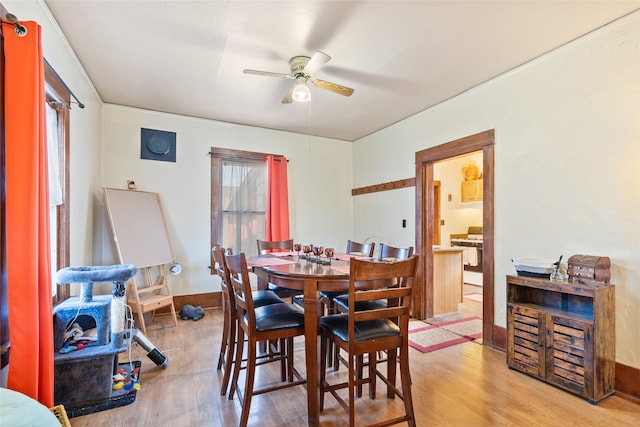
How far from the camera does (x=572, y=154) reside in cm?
247

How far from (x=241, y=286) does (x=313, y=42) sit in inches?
77.0

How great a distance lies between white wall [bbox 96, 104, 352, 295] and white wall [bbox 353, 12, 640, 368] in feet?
7.61

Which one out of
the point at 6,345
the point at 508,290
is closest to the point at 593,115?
the point at 508,290

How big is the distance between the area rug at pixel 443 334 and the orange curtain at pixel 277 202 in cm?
223

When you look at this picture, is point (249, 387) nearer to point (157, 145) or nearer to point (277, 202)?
point (277, 202)

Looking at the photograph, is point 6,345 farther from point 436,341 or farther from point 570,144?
point 570,144

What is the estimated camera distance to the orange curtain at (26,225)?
59.3 inches

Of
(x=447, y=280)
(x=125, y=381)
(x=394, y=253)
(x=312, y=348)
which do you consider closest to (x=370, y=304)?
(x=312, y=348)

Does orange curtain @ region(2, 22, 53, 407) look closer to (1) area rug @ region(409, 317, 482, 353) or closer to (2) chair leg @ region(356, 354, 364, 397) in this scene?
(2) chair leg @ region(356, 354, 364, 397)

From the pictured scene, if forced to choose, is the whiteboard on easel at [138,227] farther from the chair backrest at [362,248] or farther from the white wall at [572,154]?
the white wall at [572,154]

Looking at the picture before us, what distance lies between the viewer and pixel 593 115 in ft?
7.72

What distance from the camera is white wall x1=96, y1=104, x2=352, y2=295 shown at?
3828 mm

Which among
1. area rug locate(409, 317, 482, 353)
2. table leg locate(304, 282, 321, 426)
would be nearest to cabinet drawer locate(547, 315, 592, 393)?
area rug locate(409, 317, 482, 353)

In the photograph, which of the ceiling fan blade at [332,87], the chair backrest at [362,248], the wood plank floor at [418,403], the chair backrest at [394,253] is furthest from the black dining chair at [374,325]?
the ceiling fan blade at [332,87]
